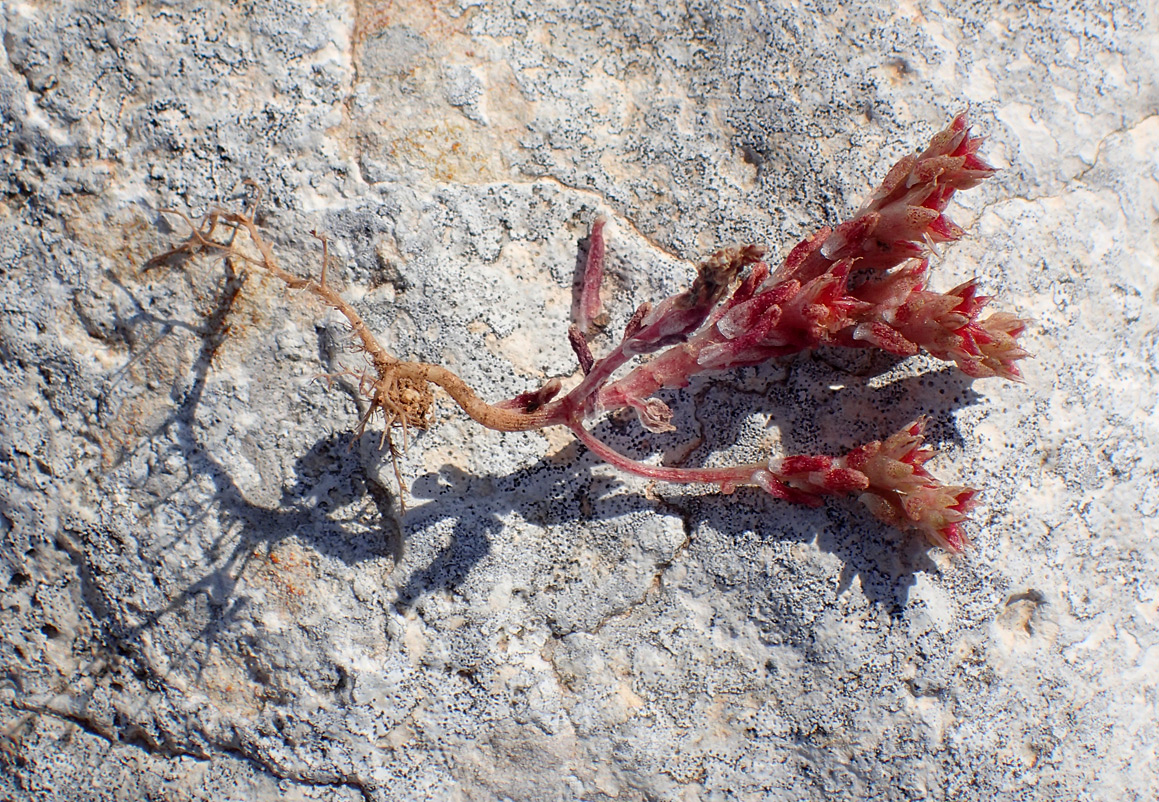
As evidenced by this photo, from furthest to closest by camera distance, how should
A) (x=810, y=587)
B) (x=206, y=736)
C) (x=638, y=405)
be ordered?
(x=206, y=736), (x=810, y=587), (x=638, y=405)

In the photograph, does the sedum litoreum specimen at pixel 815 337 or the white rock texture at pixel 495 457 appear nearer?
the sedum litoreum specimen at pixel 815 337

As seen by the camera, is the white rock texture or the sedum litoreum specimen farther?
the white rock texture

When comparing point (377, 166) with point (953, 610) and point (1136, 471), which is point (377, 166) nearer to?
point (953, 610)

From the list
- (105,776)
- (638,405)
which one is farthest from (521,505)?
(105,776)
